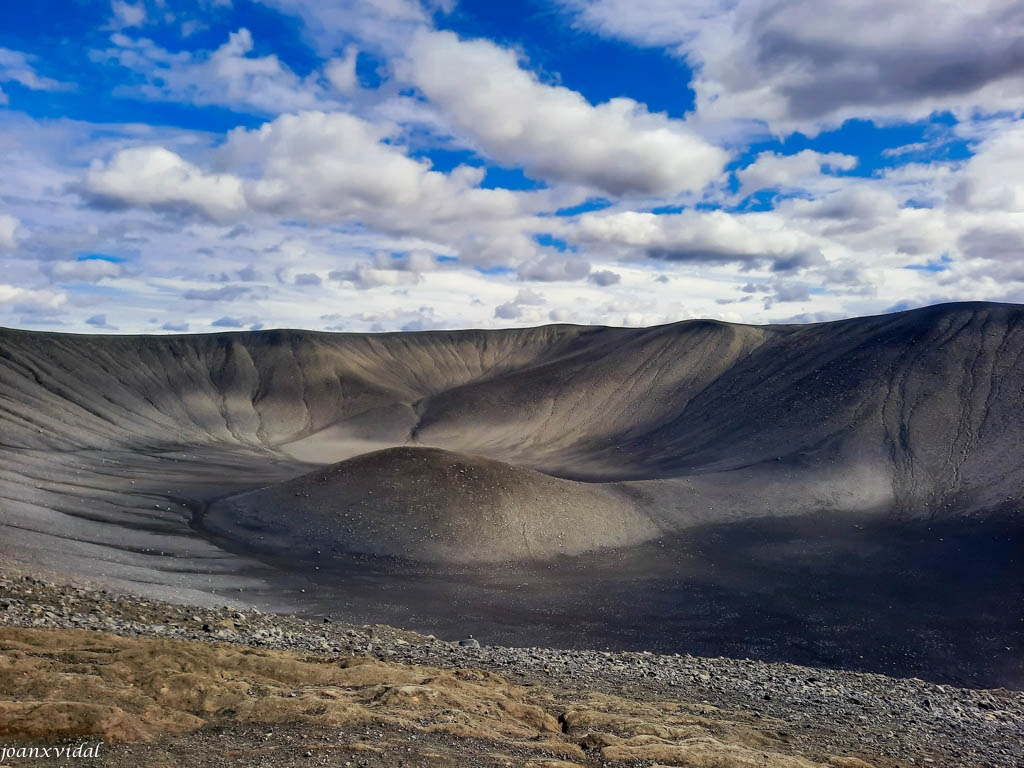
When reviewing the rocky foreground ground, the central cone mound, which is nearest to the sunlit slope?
the central cone mound

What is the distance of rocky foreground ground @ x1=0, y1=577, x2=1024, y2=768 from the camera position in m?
7.77

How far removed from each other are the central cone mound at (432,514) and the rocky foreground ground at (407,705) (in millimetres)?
18263

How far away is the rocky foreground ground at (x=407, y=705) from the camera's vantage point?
7773 millimetres

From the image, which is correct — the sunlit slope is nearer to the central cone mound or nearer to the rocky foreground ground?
the central cone mound

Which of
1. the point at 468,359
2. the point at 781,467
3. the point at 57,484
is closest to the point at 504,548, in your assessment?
the point at 781,467

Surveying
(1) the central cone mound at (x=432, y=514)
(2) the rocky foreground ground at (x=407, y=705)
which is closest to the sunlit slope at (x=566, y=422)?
(1) the central cone mound at (x=432, y=514)

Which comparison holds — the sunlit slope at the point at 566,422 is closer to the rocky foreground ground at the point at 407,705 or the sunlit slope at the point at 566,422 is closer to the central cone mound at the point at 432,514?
the central cone mound at the point at 432,514

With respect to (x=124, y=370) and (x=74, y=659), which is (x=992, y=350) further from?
(x=124, y=370)

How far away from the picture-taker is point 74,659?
31.3 feet

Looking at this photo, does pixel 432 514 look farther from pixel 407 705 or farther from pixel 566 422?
pixel 566 422

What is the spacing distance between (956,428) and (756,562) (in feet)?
86.2

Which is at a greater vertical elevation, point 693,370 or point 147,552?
point 693,370

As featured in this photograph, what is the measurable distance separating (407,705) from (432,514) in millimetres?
27293

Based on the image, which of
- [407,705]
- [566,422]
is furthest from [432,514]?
[566,422]
